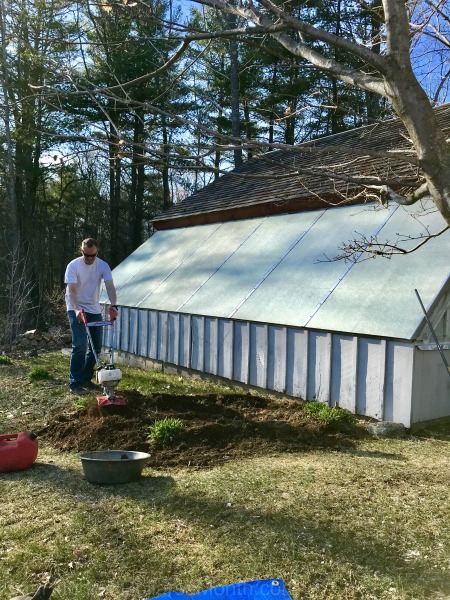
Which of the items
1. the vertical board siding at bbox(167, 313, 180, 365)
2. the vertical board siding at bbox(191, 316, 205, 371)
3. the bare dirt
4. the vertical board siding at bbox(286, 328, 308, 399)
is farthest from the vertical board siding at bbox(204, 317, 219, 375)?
the bare dirt

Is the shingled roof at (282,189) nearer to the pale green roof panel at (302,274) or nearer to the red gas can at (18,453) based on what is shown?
the pale green roof panel at (302,274)

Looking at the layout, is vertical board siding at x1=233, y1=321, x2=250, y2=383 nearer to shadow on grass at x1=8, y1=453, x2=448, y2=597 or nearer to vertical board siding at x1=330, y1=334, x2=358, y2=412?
vertical board siding at x1=330, y1=334, x2=358, y2=412

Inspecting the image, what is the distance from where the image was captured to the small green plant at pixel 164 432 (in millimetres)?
5438

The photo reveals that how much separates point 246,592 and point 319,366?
4.69m

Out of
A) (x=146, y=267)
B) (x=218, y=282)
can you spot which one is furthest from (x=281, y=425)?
(x=146, y=267)

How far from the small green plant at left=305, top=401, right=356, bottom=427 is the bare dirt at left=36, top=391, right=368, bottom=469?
0.29ft

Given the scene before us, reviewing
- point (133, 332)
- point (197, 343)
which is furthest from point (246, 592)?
point (133, 332)

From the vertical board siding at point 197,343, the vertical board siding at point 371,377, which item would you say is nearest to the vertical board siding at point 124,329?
the vertical board siding at point 197,343

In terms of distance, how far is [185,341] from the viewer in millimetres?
10203

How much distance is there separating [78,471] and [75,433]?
3.36 ft

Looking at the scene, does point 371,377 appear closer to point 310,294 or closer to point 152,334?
point 310,294

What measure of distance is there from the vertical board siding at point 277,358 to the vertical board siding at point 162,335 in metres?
3.12

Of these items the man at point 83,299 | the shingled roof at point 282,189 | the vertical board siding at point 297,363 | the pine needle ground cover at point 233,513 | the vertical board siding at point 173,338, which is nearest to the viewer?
the pine needle ground cover at point 233,513

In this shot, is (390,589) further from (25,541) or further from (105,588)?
(25,541)
